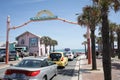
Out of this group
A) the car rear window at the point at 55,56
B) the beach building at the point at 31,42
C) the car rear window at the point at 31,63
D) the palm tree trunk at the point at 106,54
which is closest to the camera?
the palm tree trunk at the point at 106,54

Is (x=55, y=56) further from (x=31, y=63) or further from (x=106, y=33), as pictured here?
(x=106, y=33)

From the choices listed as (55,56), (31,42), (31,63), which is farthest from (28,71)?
(31,42)

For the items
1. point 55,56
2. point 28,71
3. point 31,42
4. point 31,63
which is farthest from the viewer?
point 31,42

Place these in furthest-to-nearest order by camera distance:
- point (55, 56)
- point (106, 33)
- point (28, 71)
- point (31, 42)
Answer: point (31, 42), point (55, 56), point (106, 33), point (28, 71)

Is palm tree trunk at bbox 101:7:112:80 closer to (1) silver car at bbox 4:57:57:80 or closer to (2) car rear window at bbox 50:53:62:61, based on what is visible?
(1) silver car at bbox 4:57:57:80

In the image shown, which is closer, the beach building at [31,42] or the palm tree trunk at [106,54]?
the palm tree trunk at [106,54]

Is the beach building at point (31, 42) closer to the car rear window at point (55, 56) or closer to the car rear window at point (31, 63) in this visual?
the car rear window at point (55, 56)

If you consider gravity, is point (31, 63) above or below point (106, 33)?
below

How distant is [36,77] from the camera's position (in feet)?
41.8

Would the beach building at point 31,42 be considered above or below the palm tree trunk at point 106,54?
above

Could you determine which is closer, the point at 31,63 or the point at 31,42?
the point at 31,63

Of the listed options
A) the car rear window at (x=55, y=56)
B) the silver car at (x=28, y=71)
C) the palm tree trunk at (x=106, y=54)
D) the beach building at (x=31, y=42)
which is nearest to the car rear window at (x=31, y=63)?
the silver car at (x=28, y=71)

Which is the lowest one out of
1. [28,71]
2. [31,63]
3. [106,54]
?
[28,71]

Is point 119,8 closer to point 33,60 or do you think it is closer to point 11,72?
point 33,60
